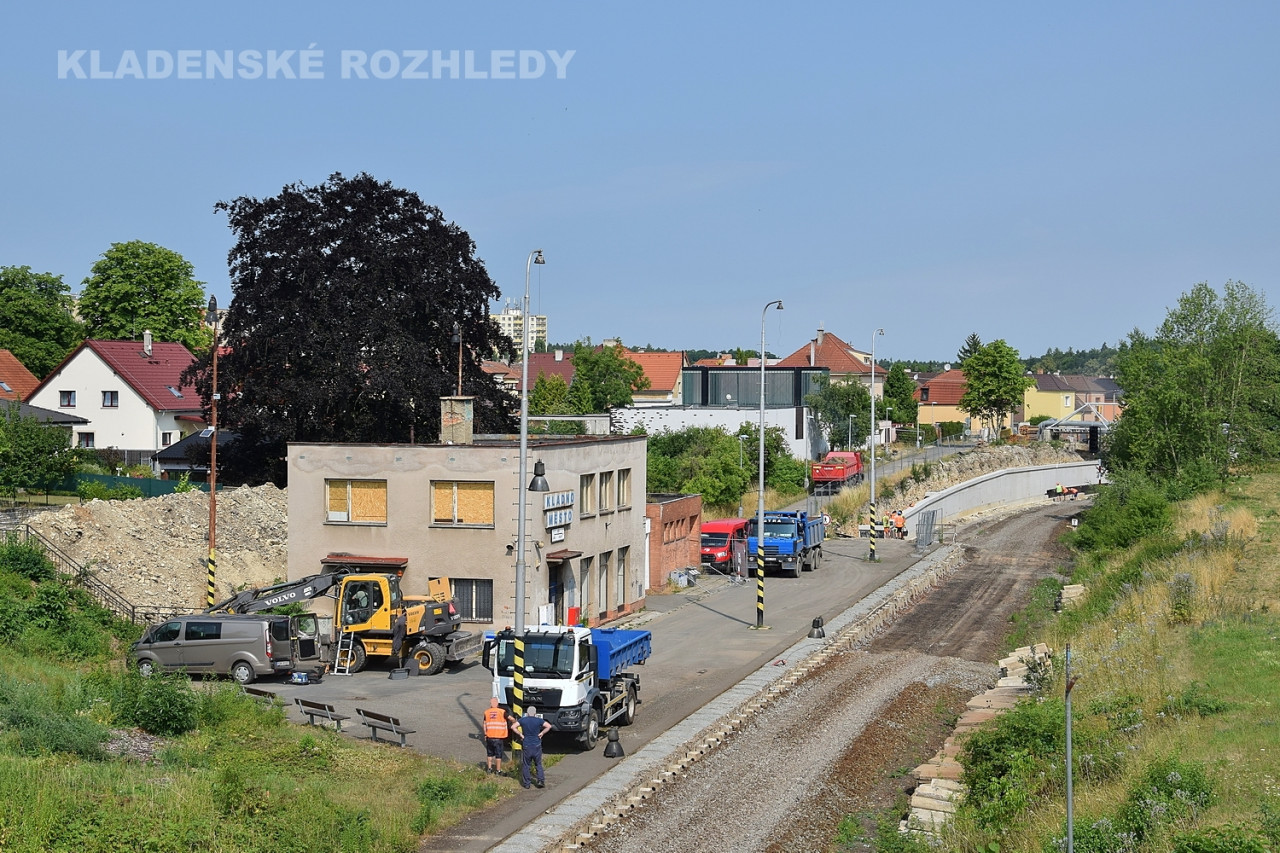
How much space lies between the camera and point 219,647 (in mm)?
29188

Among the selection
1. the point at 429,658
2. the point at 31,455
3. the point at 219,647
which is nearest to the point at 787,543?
the point at 429,658

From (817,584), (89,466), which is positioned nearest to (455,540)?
(817,584)

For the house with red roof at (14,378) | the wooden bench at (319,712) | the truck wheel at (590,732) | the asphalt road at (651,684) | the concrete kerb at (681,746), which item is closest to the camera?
the concrete kerb at (681,746)

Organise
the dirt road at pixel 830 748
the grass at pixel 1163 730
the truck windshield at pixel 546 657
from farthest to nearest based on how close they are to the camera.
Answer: the truck windshield at pixel 546 657 < the dirt road at pixel 830 748 < the grass at pixel 1163 730

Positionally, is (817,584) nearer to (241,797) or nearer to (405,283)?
(405,283)

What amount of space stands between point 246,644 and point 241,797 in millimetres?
12778

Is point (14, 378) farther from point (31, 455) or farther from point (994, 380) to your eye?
point (994, 380)

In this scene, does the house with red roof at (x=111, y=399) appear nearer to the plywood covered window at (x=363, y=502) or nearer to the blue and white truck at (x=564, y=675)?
the plywood covered window at (x=363, y=502)

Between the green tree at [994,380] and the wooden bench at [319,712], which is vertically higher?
the green tree at [994,380]

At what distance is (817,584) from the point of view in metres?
48.6

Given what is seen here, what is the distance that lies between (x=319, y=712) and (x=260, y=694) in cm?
312

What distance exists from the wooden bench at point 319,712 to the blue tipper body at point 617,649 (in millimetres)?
5327

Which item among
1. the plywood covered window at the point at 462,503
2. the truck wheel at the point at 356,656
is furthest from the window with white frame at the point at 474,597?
the truck wheel at the point at 356,656

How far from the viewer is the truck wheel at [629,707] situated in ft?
82.1
